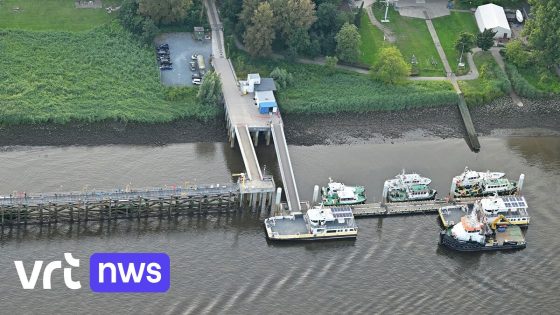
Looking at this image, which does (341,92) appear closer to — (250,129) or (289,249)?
(250,129)

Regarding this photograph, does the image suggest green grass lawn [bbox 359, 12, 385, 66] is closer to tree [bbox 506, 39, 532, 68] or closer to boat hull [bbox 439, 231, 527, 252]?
tree [bbox 506, 39, 532, 68]

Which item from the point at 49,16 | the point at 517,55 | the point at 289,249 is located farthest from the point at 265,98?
the point at 517,55

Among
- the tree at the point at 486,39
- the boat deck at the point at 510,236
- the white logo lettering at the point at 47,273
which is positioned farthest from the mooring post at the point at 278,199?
the tree at the point at 486,39

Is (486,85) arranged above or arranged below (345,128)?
above

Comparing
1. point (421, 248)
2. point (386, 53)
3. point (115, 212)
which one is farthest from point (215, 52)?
point (421, 248)

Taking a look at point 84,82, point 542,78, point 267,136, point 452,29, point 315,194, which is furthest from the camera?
point 452,29

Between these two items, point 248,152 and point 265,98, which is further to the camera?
point 265,98

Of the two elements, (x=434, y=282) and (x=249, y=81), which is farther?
(x=249, y=81)

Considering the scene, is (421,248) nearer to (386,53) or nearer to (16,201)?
(386,53)
